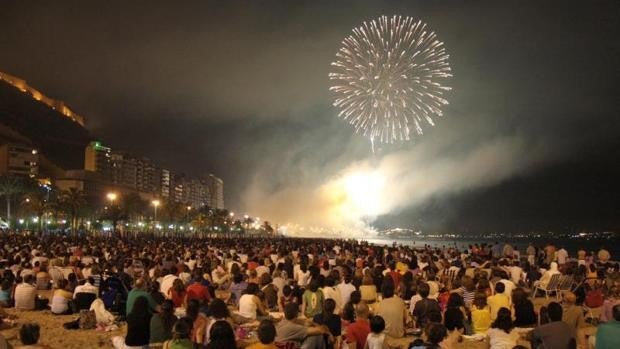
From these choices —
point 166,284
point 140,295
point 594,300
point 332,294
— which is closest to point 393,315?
point 332,294

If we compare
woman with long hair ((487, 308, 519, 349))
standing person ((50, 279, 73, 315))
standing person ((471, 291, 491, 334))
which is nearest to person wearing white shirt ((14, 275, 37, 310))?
standing person ((50, 279, 73, 315))

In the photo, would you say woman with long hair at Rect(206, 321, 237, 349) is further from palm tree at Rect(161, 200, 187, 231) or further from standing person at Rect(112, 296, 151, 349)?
palm tree at Rect(161, 200, 187, 231)

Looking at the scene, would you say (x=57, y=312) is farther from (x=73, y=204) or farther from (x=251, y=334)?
(x=73, y=204)

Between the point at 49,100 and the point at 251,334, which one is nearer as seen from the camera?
the point at 251,334

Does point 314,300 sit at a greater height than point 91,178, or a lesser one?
lesser

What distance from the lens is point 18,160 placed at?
111m

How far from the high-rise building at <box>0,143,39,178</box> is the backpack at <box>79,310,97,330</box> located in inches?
4215

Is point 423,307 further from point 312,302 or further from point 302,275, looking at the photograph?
point 302,275

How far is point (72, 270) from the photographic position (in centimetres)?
1733

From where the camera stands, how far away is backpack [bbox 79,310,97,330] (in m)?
12.3

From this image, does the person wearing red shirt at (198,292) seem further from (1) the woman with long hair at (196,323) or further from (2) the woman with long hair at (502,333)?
(2) the woman with long hair at (502,333)

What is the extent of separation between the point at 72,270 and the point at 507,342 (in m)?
14.1

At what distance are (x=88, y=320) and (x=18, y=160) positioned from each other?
113 m

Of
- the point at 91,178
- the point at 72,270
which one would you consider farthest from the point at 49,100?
the point at 72,270
